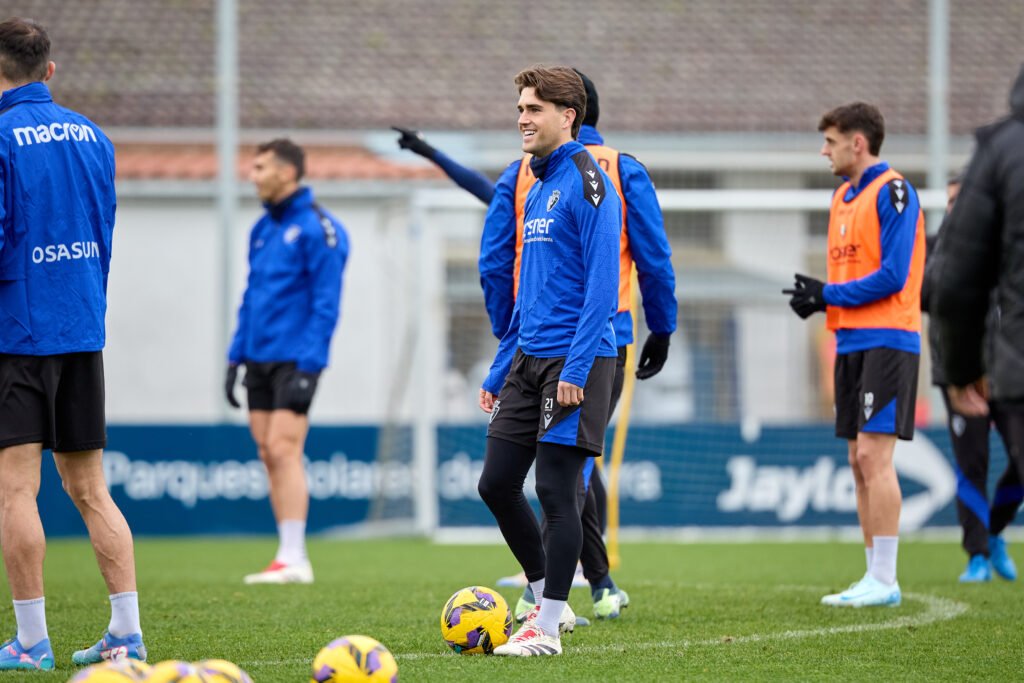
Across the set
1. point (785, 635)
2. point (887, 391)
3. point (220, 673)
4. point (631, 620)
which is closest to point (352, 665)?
point (220, 673)

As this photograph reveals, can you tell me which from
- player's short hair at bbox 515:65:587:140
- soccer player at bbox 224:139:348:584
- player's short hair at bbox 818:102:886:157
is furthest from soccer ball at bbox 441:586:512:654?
soccer player at bbox 224:139:348:584

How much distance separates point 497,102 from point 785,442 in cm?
933

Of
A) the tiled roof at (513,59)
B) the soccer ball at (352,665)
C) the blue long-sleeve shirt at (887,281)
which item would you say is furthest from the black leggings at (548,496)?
the tiled roof at (513,59)

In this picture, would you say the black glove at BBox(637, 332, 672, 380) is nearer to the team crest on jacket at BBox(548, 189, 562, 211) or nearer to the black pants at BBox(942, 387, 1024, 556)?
the team crest on jacket at BBox(548, 189, 562, 211)

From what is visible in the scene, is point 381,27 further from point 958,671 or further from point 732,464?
point 958,671

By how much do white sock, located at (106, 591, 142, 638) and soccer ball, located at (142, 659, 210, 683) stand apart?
4.40 feet

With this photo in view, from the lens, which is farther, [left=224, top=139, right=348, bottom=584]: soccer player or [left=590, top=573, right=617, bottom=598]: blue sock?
[left=224, top=139, right=348, bottom=584]: soccer player

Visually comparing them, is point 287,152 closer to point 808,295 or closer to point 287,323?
point 287,323

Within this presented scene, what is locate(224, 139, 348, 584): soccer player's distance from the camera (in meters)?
8.88

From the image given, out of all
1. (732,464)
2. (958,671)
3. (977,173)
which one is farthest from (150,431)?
(977,173)

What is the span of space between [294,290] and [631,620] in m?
3.49

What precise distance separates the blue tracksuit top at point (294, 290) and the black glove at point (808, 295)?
3073 millimetres

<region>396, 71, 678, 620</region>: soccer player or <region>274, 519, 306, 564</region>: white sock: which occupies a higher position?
<region>396, 71, 678, 620</region>: soccer player

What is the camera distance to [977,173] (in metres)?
4.10
